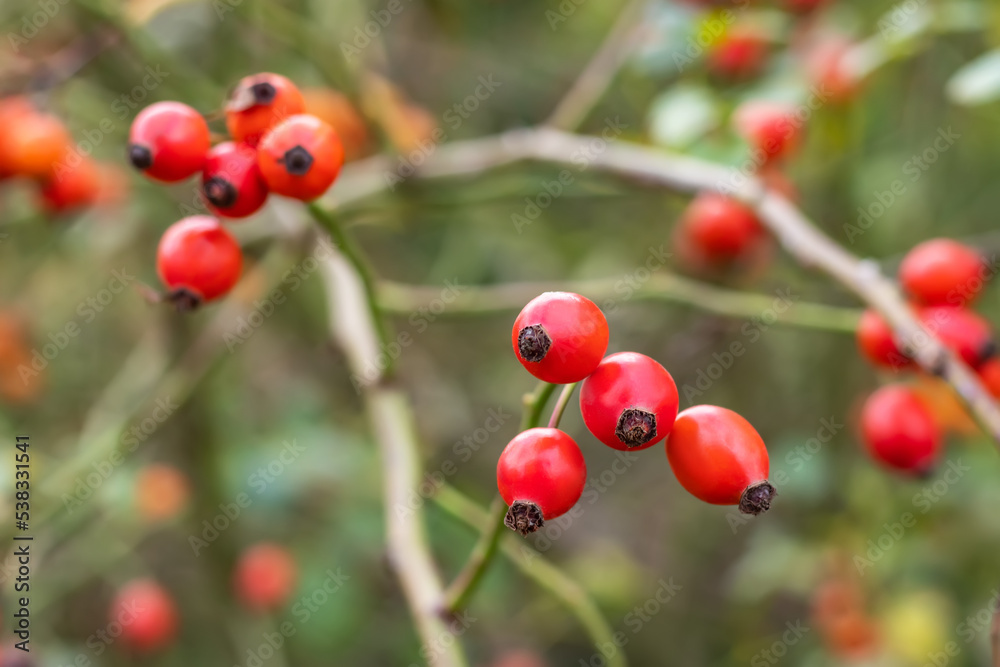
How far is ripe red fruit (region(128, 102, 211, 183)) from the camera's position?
112cm

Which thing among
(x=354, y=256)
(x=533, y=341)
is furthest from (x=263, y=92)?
(x=533, y=341)

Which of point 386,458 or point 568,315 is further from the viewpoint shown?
point 386,458

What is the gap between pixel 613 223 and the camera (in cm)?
392

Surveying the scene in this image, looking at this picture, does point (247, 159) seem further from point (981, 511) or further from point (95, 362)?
point (95, 362)

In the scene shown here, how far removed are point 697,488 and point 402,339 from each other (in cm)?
273

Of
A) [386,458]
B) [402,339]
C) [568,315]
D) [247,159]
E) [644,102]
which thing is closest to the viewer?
[568,315]

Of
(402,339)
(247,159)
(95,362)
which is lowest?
(95,362)

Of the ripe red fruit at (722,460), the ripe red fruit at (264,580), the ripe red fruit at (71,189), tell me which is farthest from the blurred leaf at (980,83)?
the ripe red fruit at (264,580)

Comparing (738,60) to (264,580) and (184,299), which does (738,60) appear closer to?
(184,299)

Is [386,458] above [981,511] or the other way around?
above

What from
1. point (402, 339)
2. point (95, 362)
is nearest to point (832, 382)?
point (402, 339)

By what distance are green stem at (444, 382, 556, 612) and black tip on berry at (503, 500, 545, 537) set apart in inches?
3.5

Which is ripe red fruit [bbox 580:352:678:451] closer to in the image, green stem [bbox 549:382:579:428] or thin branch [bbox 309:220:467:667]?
green stem [bbox 549:382:579:428]

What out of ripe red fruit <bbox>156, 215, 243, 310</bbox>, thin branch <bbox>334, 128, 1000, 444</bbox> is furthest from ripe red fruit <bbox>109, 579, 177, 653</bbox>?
ripe red fruit <bbox>156, 215, 243, 310</bbox>
